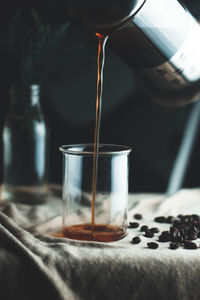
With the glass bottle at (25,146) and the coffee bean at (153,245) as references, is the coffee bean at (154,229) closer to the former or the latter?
the coffee bean at (153,245)

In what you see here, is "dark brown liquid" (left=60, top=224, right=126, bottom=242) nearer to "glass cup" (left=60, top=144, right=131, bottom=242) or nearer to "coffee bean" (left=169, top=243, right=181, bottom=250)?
"glass cup" (left=60, top=144, right=131, bottom=242)

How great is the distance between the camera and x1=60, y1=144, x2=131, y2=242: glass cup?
91 centimetres

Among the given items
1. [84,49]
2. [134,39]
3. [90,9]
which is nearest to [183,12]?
[134,39]

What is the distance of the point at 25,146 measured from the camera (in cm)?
120

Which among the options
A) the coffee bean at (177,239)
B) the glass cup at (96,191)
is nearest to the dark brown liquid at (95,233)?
the glass cup at (96,191)

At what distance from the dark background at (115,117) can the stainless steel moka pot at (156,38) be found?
0.44 meters

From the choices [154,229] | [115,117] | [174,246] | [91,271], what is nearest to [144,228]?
[154,229]

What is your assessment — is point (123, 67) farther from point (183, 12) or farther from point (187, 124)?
point (183, 12)

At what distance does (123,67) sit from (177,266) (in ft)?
2.83

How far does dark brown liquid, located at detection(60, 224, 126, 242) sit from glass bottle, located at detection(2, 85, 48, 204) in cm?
29

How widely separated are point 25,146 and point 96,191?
1.12ft

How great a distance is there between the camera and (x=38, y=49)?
1210mm

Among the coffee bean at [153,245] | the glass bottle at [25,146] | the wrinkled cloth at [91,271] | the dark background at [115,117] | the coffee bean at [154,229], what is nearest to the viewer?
the wrinkled cloth at [91,271]

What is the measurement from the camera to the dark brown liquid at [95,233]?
90 cm
